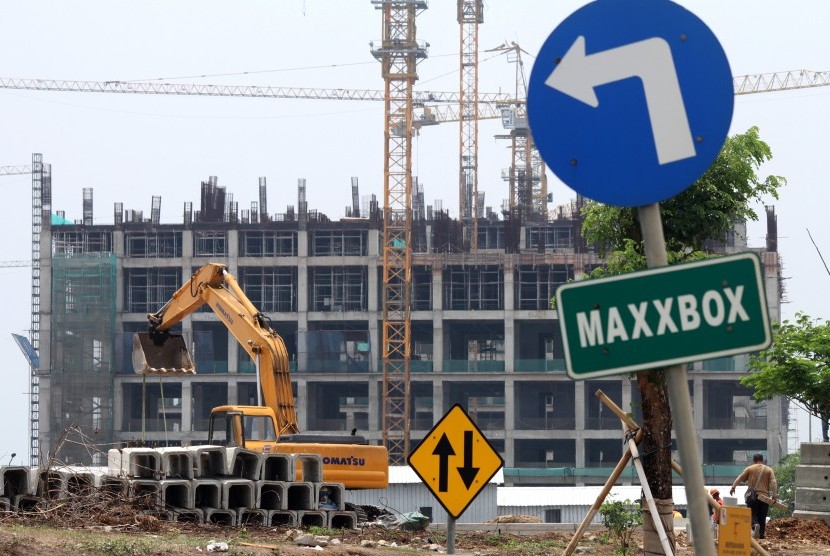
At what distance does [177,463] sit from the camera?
2145cm

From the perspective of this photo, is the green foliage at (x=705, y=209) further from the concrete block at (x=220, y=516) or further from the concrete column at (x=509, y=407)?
the concrete column at (x=509, y=407)

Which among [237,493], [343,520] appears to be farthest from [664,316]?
[343,520]

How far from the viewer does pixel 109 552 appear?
41.0ft

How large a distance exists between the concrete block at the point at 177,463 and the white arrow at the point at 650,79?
17569 millimetres

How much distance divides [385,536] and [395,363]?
266 ft

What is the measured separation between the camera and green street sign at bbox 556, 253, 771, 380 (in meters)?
3.56

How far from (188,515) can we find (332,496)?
406 cm

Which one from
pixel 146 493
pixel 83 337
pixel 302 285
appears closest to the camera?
pixel 146 493

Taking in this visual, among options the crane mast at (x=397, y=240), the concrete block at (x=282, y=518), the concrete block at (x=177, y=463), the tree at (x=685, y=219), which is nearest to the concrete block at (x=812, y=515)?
the tree at (x=685, y=219)

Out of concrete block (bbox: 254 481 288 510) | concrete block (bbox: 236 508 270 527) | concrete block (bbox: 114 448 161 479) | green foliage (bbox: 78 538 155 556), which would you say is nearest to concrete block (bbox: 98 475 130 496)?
concrete block (bbox: 114 448 161 479)

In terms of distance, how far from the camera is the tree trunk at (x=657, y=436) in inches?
598

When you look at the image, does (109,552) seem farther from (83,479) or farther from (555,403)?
(555,403)

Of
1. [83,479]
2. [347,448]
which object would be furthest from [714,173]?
[347,448]

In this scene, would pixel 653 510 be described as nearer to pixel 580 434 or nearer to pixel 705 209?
pixel 705 209
